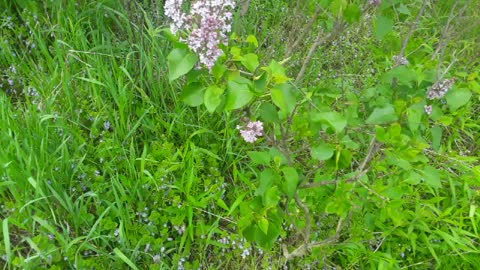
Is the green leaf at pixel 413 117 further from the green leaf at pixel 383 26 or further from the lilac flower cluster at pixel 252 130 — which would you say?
the lilac flower cluster at pixel 252 130

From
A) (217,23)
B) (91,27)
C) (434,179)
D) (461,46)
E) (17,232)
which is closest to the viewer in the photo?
(217,23)

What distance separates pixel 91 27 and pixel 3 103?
0.65 metres

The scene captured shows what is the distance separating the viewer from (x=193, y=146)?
1994 mm

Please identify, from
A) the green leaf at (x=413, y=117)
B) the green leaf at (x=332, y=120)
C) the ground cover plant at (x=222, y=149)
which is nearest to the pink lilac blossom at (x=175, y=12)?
the ground cover plant at (x=222, y=149)

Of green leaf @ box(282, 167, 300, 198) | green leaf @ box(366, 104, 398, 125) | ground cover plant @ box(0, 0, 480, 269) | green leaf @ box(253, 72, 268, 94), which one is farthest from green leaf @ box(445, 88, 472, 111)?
green leaf @ box(253, 72, 268, 94)

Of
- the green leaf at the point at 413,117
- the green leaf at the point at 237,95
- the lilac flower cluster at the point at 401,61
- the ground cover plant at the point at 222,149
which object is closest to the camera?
the green leaf at the point at 237,95

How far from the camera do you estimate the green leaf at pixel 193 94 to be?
3.72 feet

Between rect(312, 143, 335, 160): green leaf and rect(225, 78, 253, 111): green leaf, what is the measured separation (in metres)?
0.29

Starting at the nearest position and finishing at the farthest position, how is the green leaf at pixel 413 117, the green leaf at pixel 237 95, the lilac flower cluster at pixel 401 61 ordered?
the green leaf at pixel 237 95
the green leaf at pixel 413 117
the lilac flower cluster at pixel 401 61

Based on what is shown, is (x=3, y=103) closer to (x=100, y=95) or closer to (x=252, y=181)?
(x=100, y=95)

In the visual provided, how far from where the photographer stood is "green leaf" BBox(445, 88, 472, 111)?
1.41 m

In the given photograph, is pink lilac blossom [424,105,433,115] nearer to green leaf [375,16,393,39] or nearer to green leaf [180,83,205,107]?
green leaf [375,16,393,39]

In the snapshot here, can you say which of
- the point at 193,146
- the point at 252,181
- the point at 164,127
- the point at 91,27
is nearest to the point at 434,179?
the point at 252,181

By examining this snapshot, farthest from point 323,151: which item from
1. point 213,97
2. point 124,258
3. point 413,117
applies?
point 124,258
